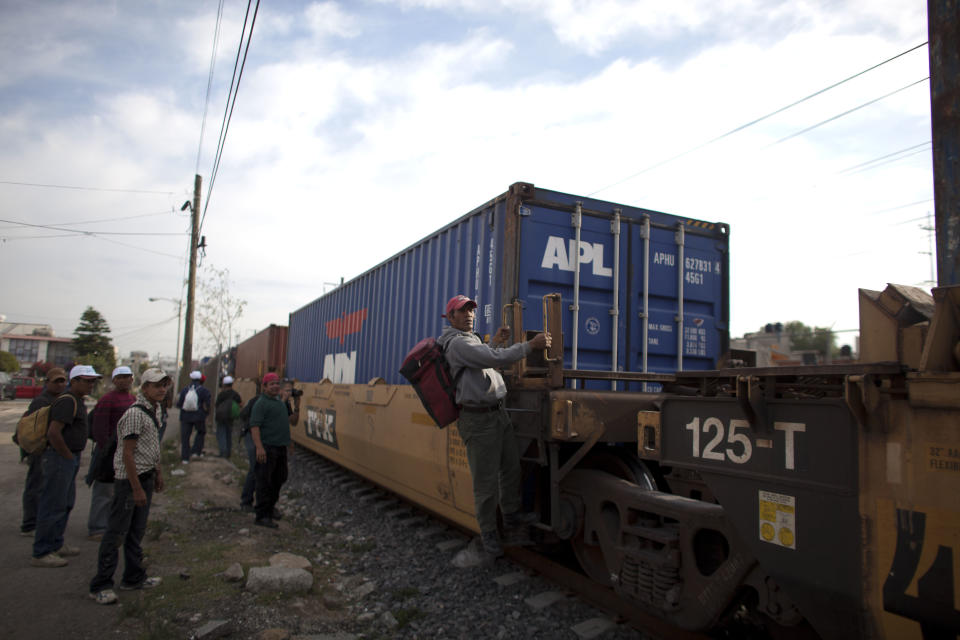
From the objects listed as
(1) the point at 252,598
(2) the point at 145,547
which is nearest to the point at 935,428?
(1) the point at 252,598

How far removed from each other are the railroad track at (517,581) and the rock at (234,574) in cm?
107

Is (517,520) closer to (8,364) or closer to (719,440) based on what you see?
(719,440)

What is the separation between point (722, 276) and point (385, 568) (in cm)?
423

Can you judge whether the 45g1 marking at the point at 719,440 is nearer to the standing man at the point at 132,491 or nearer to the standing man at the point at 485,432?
the standing man at the point at 485,432

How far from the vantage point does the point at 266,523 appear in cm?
649

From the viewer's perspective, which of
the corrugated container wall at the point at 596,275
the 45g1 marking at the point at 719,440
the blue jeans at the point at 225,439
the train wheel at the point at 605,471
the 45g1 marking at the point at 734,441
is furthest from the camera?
the blue jeans at the point at 225,439

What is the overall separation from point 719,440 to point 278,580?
11.2 feet

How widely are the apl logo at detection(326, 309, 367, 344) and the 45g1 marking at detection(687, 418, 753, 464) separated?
659 centimetres

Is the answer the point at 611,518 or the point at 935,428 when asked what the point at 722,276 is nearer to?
the point at 611,518

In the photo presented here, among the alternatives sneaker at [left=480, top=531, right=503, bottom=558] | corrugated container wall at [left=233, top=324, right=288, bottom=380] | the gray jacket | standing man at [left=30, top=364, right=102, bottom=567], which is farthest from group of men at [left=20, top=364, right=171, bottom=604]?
corrugated container wall at [left=233, top=324, right=288, bottom=380]

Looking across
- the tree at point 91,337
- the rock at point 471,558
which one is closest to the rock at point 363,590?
the rock at point 471,558

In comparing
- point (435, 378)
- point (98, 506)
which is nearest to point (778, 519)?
point (435, 378)

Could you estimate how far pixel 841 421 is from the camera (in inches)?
85.7

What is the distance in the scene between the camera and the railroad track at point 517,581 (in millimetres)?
3695
